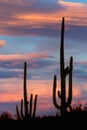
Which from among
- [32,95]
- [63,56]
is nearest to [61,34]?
[63,56]

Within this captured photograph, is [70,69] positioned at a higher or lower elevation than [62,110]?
higher

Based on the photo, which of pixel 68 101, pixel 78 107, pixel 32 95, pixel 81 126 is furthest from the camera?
pixel 32 95

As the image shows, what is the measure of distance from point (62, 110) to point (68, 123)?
12.3ft

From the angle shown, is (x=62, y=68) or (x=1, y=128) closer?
(x=1, y=128)

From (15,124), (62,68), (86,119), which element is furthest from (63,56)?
(86,119)

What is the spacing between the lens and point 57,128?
39.9 ft

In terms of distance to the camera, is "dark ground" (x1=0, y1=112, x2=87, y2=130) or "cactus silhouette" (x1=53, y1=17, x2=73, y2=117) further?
"cactus silhouette" (x1=53, y1=17, x2=73, y2=117)

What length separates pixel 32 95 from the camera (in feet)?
64.4

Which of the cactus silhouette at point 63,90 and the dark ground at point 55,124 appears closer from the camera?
the dark ground at point 55,124

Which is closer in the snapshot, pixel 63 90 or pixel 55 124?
pixel 55 124

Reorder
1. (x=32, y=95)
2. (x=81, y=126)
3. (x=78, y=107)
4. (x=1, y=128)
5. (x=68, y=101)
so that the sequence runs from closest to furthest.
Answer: (x=81, y=126) → (x=1, y=128) → (x=68, y=101) → (x=78, y=107) → (x=32, y=95)

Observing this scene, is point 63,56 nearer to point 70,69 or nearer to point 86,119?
point 70,69

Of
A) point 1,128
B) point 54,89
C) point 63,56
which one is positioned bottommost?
point 1,128

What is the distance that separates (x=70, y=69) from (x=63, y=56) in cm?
73
